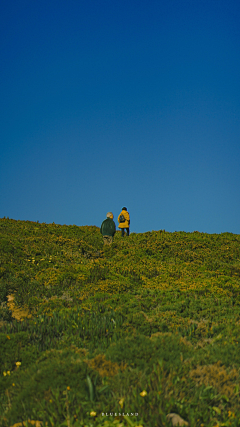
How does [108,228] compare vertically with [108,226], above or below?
below

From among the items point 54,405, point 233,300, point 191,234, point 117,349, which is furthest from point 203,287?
point 191,234

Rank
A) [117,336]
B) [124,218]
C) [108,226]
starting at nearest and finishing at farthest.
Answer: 1. [117,336]
2. [108,226]
3. [124,218]

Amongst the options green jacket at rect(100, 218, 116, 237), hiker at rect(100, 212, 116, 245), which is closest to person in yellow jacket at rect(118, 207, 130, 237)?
hiker at rect(100, 212, 116, 245)

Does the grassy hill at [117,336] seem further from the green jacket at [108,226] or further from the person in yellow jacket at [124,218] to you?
the person in yellow jacket at [124,218]

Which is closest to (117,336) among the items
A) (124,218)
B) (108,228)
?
(108,228)

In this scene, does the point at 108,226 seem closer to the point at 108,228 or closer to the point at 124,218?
the point at 108,228

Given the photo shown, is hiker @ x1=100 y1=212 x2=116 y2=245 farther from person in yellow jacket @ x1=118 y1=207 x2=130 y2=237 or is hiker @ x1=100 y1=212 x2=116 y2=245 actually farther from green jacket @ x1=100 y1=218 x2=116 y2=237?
person in yellow jacket @ x1=118 y1=207 x2=130 y2=237

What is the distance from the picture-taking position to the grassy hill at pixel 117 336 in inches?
181

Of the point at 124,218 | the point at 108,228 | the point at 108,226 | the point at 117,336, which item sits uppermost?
the point at 124,218

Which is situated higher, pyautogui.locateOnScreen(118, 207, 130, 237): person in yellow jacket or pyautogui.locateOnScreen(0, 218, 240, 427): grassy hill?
pyautogui.locateOnScreen(118, 207, 130, 237): person in yellow jacket

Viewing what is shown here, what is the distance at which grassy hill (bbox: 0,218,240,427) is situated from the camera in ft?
15.1

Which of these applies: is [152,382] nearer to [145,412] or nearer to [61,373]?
[145,412]

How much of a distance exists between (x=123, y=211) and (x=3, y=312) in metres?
13.6

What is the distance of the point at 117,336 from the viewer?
7316 millimetres
